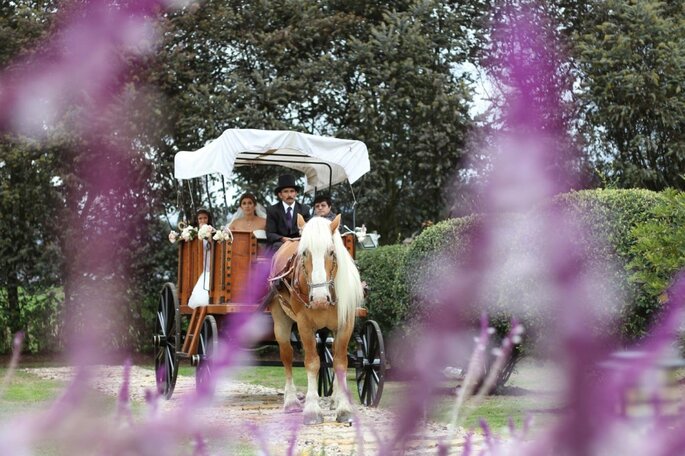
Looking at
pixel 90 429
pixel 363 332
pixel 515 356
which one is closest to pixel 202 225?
pixel 363 332

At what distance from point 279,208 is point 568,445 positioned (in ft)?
30.0

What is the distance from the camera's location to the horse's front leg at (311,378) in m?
7.91

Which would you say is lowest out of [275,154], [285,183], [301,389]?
[301,389]

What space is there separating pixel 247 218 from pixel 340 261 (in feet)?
8.05

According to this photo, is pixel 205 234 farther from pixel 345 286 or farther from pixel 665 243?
pixel 665 243

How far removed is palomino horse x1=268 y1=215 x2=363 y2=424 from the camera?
770 cm

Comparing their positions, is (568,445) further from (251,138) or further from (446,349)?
(251,138)

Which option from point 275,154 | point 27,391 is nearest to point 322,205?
point 275,154

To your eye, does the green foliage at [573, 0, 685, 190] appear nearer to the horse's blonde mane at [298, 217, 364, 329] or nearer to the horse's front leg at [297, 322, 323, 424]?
the horse's blonde mane at [298, 217, 364, 329]

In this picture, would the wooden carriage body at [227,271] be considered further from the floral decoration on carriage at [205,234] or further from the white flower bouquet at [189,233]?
the white flower bouquet at [189,233]

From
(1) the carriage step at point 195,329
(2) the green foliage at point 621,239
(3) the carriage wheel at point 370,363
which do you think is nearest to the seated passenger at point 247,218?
(1) the carriage step at point 195,329

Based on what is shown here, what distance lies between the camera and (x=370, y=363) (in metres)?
9.30

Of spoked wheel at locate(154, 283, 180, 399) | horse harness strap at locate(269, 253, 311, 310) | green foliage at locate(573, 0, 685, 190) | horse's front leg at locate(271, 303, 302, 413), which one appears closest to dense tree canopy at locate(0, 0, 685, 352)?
green foliage at locate(573, 0, 685, 190)

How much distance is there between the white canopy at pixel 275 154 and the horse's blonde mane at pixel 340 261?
6.62 feet
